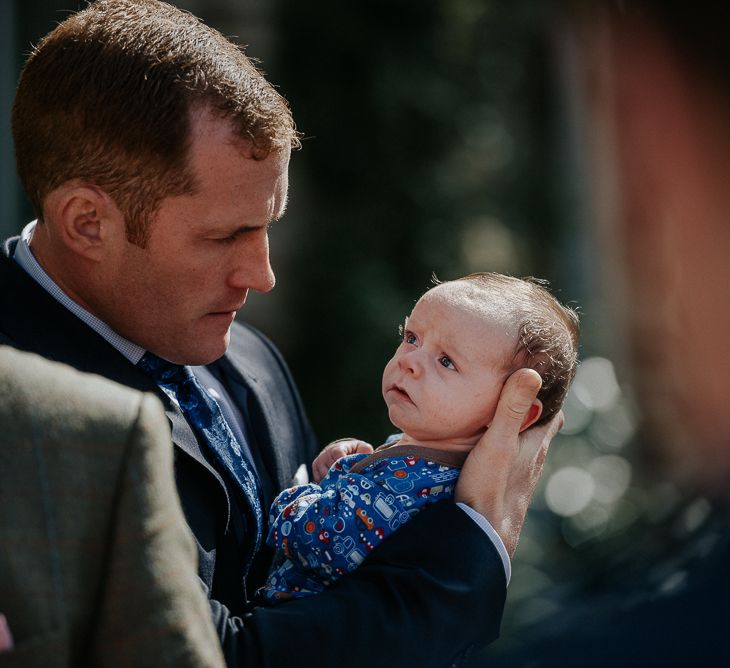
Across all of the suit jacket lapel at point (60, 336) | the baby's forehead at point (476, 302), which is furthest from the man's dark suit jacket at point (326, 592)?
the baby's forehead at point (476, 302)

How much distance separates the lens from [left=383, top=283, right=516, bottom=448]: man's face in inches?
86.8

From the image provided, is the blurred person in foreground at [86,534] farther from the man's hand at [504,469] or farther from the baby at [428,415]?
the man's hand at [504,469]

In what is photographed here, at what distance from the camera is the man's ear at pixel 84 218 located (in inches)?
84.0

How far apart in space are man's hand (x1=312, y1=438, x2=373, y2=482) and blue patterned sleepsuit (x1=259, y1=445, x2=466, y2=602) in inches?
8.3

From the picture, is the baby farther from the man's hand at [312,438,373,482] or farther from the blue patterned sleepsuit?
the man's hand at [312,438,373,482]

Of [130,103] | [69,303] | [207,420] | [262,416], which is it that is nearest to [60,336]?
[69,303]

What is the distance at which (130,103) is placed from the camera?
2068 millimetres

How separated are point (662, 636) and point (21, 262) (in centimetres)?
152

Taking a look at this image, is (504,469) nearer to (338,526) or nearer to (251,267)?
(338,526)

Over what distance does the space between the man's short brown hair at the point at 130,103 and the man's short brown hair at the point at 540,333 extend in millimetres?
615

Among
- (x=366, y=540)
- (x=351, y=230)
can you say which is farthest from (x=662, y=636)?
(x=351, y=230)

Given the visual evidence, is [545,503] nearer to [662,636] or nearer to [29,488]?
[662,636]

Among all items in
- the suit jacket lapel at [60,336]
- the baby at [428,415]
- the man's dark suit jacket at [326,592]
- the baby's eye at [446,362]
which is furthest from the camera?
the baby's eye at [446,362]

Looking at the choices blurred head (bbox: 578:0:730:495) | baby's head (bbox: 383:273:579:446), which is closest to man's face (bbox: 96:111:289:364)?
baby's head (bbox: 383:273:579:446)
